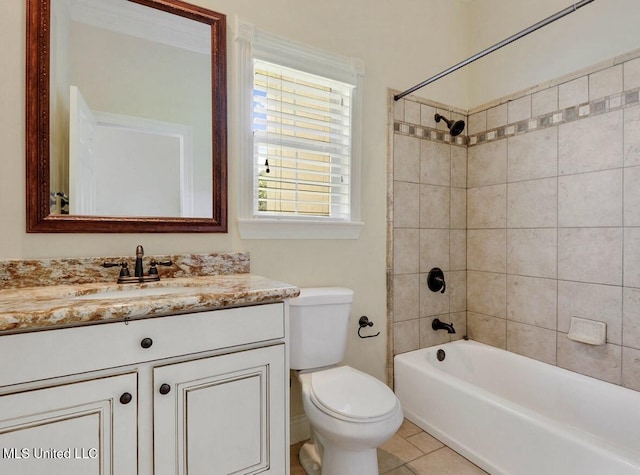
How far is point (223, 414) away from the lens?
3.83 feet

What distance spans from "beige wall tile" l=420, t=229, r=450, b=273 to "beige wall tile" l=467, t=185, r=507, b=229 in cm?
24

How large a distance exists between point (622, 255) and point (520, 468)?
1.14 m

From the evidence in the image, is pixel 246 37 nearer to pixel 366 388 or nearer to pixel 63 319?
pixel 63 319

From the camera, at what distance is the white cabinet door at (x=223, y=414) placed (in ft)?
3.55

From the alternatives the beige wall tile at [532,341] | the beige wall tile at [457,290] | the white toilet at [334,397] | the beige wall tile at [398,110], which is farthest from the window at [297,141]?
the beige wall tile at [532,341]

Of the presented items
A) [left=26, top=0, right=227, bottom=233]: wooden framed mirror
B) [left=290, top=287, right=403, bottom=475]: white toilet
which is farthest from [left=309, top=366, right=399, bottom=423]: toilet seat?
[left=26, top=0, right=227, bottom=233]: wooden framed mirror

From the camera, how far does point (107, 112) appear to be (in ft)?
4.90

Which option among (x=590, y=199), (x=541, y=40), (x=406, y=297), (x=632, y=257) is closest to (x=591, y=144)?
(x=590, y=199)

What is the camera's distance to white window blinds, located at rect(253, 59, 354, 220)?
1.80 meters

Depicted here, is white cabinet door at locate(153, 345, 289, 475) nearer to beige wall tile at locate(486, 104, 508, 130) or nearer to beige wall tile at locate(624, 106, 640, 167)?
beige wall tile at locate(624, 106, 640, 167)

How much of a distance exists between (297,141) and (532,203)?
147cm

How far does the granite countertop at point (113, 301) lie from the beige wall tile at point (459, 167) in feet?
5.56

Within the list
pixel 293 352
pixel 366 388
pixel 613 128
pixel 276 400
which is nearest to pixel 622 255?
pixel 613 128

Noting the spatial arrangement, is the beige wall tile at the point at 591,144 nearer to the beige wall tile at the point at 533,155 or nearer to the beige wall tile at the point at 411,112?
the beige wall tile at the point at 533,155
